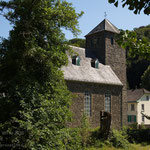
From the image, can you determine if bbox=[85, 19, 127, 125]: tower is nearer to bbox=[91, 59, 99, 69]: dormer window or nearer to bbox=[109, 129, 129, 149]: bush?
bbox=[91, 59, 99, 69]: dormer window

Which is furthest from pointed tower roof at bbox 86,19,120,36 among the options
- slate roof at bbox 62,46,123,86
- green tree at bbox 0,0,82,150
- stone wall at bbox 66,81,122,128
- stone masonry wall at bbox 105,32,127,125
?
green tree at bbox 0,0,82,150

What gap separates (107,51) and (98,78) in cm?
484

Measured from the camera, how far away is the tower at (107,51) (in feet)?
82.6

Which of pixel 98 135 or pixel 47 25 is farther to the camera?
pixel 98 135

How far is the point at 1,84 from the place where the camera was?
1004 cm

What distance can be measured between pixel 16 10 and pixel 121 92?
53.8ft

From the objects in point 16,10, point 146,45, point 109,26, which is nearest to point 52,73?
point 16,10

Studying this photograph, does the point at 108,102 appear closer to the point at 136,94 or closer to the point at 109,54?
the point at 109,54

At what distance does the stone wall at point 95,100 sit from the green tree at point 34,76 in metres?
8.63

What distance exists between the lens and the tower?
2518 cm

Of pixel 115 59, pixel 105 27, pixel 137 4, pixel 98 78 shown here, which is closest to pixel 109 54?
pixel 115 59

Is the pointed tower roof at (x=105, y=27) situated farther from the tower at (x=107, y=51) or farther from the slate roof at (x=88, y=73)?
the slate roof at (x=88, y=73)

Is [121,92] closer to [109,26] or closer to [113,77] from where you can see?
[113,77]

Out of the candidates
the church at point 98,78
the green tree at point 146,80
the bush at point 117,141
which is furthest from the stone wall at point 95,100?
the green tree at point 146,80
